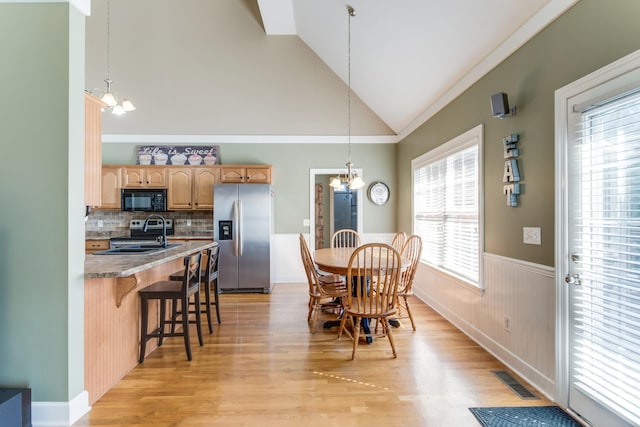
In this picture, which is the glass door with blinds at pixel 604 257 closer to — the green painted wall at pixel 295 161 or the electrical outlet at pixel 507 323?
the electrical outlet at pixel 507 323

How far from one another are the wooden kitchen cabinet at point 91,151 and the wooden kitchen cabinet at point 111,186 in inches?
129

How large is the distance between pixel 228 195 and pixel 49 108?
3007 millimetres

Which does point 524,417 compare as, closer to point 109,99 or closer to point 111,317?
point 111,317

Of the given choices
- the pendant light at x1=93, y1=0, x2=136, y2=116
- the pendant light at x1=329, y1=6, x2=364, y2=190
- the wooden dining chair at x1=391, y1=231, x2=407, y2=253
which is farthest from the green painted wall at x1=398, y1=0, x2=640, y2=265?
the pendant light at x1=93, y1=0, x2=136, y2=116

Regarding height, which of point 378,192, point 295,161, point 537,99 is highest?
point 295,161

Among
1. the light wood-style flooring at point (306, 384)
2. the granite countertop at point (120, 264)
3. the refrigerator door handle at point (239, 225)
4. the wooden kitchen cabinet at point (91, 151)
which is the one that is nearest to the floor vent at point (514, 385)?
the light wood-style flooring at point (306, 384)

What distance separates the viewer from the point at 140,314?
2660 millimetres

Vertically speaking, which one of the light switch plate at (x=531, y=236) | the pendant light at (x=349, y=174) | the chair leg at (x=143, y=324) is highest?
the pendant light at (x=349, y=174)

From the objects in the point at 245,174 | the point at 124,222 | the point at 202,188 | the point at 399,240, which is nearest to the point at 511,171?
the point at 399,240

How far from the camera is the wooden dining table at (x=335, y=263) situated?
2.85m

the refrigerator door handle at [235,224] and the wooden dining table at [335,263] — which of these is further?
the refrigerator door handle at [235,224]

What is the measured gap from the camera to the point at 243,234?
4.86 m

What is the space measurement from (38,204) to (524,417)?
316 cm

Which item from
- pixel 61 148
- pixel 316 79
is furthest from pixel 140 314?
pixel 316 79
